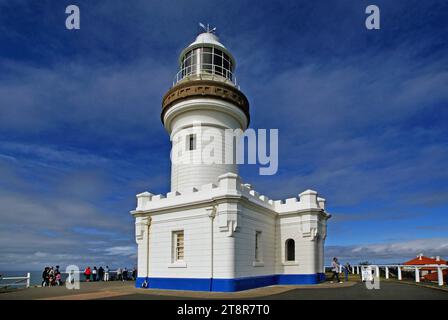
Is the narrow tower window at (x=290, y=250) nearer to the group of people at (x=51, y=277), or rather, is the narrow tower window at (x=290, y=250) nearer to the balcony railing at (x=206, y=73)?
the balcony railing at (x=206, y=73)

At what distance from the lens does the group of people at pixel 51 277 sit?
68.7ft

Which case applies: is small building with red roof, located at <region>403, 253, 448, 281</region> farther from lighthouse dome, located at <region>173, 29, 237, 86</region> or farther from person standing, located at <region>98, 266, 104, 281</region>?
person standing, located at <region>98, 266, 104, 281</region>

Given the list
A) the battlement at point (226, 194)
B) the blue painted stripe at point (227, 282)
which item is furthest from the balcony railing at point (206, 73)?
the blue painted stripe at point (227, 282)

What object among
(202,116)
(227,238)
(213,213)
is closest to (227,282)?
(227,238)

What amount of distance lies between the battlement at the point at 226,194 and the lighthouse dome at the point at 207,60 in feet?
22.0

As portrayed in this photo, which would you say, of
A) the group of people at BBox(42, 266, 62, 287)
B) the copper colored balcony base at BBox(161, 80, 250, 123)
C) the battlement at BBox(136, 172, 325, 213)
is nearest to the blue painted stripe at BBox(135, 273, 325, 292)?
the battlement at BBox(136, 172, 325, 213)

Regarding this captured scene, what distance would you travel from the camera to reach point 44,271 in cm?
2102

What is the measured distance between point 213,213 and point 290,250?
22.2 ft

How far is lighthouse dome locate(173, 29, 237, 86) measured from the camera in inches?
788

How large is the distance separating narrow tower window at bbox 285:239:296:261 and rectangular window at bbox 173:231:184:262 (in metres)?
6.20
